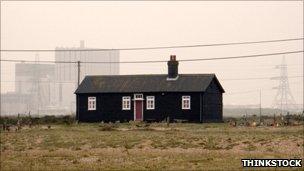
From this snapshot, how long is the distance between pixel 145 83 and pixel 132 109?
3.24 meters

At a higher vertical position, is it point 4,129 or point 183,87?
point 183,87

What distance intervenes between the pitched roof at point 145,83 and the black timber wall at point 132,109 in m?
0.48

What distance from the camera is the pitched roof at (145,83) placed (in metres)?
58.3

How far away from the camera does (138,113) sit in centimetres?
5906

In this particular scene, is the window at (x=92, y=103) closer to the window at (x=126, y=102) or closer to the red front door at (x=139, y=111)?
the window at (x=126, y=102)

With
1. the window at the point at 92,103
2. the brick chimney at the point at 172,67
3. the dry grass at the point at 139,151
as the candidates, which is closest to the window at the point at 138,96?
the brick chimney at the point at 172,67

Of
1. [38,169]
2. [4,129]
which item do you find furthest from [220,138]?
[4,129]

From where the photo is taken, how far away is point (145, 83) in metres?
60.7

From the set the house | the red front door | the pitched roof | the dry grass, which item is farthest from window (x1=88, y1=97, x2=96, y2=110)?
the dry grass

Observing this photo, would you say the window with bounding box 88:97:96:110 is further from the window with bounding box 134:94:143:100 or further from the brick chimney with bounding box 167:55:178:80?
the brick chimney with bounding box 167:55:178:80

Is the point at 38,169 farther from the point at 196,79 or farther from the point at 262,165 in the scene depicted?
the point at 196,79

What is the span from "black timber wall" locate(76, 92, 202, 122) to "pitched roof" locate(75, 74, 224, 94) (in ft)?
1.59

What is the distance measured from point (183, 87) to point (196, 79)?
188cm

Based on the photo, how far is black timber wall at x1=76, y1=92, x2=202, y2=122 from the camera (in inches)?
2259
